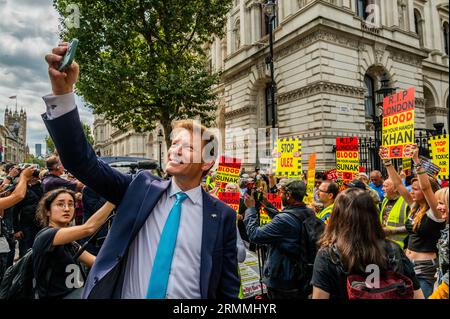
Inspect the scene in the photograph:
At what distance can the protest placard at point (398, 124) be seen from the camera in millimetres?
4709

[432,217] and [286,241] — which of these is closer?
[286,241]

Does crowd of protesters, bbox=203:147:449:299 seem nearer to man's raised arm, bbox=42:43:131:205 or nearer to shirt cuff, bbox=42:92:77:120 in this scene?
man's raised arm, bbox=42:43:131:205

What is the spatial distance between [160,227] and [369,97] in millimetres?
20722

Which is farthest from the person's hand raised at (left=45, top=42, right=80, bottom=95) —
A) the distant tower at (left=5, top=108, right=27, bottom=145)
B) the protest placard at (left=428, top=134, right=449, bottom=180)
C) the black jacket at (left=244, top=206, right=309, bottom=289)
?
the distant tower at (left=5, top=108, right=27, bottom=145)

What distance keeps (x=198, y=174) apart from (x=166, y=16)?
16.1 metres

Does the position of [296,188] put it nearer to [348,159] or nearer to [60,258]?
[60,258]

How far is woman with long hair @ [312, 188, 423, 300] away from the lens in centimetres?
208

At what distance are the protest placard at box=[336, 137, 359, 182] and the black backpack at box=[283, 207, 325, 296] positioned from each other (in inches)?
166

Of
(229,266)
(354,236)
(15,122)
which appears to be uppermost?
(15,122)

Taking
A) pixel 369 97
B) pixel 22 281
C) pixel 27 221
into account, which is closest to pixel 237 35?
pixel 369 97

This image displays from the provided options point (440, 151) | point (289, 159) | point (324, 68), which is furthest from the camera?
point (324, 68)

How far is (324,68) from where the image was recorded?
1662 centimetres

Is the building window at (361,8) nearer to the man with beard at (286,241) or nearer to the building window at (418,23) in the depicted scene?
the building window at (418,23)

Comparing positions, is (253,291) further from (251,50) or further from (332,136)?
(251,50)
